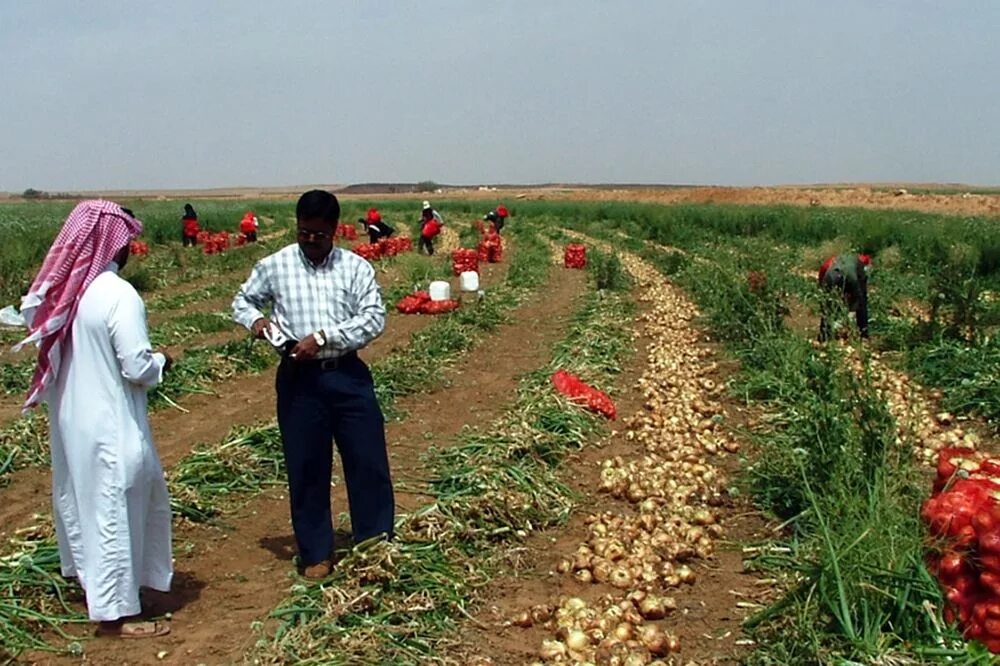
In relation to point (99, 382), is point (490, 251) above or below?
below

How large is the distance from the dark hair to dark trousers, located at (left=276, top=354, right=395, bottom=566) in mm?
587

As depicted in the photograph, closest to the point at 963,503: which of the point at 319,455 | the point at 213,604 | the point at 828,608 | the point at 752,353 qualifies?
the point at 828,608

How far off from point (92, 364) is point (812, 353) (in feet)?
14.3

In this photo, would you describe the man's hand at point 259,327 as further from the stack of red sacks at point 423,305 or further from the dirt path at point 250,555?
the stack of red sacks at point 423,305

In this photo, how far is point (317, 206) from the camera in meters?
3.61

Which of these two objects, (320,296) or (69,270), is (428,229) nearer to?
(320,296)

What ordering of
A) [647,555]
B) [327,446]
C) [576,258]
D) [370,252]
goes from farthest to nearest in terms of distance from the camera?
[370,252], [576,258], [647,555], [327,446]

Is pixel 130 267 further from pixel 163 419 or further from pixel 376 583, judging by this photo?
pixel 376 583

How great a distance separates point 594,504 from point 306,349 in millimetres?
2038

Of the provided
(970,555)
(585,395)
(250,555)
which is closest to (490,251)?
(585,395)

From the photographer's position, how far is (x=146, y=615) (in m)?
3.59

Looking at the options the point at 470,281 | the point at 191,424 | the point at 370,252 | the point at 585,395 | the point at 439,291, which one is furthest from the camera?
the point at 370,252

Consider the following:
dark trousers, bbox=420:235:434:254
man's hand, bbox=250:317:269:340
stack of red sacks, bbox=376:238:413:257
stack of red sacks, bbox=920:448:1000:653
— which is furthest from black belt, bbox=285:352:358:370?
dark trousers, bbox=420:235:434:254

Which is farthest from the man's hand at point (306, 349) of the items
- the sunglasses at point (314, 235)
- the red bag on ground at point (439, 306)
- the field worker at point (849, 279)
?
the red bag on ground at point (439, 306)
